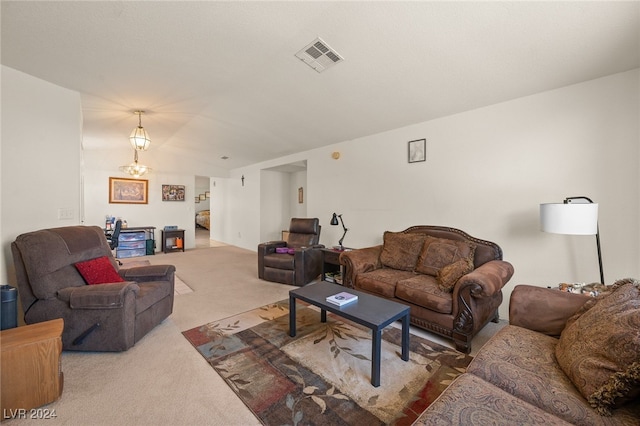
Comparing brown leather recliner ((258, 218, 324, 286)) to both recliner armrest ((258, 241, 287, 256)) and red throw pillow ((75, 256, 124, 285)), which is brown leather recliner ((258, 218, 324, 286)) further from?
red throw pillow ((75, 256, 124, 285))

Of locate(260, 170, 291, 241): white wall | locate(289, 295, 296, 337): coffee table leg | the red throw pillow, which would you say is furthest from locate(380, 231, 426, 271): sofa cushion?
locate(260, 170, 291, 241): white wall

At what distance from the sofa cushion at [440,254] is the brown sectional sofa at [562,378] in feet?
4.07

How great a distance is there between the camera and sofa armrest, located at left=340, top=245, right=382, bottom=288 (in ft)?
10.1

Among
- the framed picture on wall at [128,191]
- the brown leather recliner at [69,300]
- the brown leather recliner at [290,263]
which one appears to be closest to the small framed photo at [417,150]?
the brown leather recliner at [290,263]

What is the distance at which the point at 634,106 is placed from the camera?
217cm

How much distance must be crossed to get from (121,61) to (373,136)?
A: 10.5ft

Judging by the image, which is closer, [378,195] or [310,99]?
[310,99]

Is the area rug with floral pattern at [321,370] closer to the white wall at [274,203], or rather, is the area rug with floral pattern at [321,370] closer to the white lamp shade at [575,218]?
the white lamp shade at [575,218]

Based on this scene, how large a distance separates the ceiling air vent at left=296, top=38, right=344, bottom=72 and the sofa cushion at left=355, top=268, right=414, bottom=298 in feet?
7.45

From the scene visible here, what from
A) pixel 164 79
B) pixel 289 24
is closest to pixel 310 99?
pixel 289 24

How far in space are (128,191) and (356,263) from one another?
631 centimetres

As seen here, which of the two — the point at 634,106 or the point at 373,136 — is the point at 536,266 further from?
the point at 373,136

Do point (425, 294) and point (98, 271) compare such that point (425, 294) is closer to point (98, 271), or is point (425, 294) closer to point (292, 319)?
point (292, 319)

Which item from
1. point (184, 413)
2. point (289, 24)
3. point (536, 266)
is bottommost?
point (184, 413)
